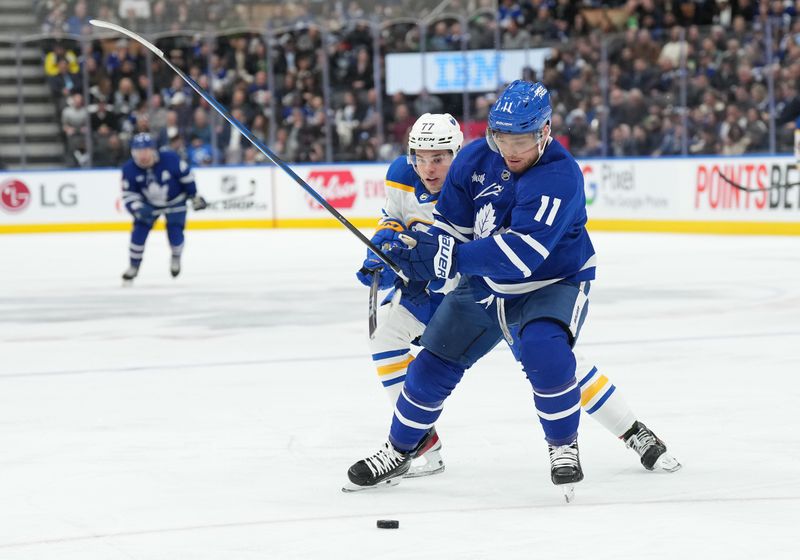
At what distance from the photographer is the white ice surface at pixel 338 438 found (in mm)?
3109

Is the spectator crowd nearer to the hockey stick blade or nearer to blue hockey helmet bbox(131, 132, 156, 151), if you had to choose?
blue hockey helmet bbox(131, 132, 156, 151)

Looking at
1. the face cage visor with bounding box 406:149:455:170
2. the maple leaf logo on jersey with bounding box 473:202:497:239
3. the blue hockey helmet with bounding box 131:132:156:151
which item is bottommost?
the blue hockey helmet with bounding box 131:132:156:151

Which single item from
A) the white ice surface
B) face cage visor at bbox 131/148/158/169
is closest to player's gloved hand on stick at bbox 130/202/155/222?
face cage visor at bbox 131/148/158/169

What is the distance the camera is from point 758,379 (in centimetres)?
539

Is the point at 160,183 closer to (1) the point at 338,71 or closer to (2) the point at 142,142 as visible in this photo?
(2) the point at 142,142

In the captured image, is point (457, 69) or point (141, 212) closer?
point (141, 212)

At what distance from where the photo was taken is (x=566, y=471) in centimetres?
341

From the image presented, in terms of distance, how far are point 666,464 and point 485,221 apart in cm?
85

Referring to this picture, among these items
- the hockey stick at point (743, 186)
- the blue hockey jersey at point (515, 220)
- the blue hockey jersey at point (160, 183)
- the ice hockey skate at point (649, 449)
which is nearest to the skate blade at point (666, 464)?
the ice hockey skate at point (649, 449)

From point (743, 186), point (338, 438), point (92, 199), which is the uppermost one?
point (338, 438)

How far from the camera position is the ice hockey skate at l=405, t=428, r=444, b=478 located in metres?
3.84

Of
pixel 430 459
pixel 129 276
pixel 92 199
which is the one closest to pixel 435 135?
pixel 430 459

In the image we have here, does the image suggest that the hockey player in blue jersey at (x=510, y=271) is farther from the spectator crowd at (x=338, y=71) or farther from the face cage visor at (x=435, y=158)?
the spectator crowd at (x=338, y=71)

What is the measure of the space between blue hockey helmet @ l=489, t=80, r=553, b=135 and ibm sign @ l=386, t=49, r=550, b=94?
12637 millimetres
